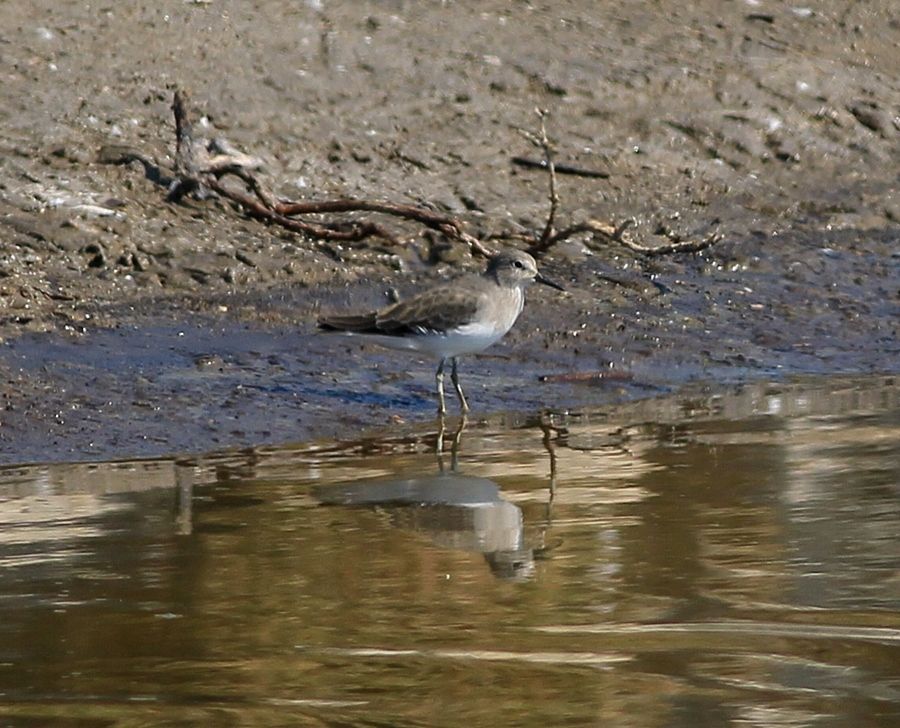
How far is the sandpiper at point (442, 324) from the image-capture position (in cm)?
871

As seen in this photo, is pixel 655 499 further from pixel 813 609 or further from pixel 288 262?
pixel 288 262

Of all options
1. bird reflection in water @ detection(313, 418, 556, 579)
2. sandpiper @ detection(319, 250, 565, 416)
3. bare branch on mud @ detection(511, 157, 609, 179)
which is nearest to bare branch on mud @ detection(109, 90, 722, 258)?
bare branch on mud @ detection(511, 157, 609, 179)

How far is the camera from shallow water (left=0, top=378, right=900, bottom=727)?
4.66m

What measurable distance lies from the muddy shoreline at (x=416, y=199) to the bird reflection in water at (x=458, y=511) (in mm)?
1143

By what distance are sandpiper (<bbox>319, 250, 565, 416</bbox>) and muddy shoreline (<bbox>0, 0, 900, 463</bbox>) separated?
233mm

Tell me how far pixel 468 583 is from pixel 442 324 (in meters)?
3.22

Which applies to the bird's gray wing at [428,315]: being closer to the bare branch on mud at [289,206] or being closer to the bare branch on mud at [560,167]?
the bare branch on mud at [289,206]

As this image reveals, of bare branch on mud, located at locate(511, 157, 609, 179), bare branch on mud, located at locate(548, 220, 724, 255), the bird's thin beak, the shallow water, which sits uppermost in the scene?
bare branch on mud, located at locate(511, 157, 609, 179)

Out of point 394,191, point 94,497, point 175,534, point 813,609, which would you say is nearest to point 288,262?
point 394,191

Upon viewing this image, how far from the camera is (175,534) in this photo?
20.8ft

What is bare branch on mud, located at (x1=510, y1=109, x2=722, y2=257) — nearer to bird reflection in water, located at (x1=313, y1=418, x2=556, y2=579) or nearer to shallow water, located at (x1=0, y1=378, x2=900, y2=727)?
shallow water, located at (x1=0, y1=378, x2=900, y2=727)

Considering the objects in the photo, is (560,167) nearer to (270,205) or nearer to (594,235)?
(594,235)

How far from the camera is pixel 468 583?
5621mm

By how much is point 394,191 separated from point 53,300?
223 centimetres
